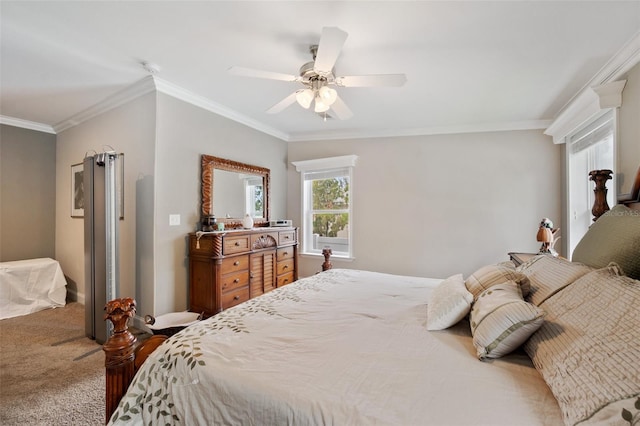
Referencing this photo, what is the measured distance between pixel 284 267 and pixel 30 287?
3.23 m

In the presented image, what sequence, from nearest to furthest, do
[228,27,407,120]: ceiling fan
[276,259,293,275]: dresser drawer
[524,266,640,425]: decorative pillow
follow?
[524,266,640,425]: decorative pillow → [228,27,407,120]: ceiling fan → [276,259,293,275]: dresser drawer

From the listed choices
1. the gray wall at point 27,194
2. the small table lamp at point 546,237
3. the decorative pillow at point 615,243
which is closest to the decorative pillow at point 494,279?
the decorative pillow at point 615,243

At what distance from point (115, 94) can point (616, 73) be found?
4765 millimetres

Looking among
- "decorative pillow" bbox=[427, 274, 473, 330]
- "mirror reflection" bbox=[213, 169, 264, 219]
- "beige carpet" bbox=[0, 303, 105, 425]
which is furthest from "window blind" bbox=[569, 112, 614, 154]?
"beige carpet" bbox=[0, 303, 105, 425]

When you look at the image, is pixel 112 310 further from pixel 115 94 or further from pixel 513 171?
pixel 513 171

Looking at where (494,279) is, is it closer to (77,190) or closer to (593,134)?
(593,134)

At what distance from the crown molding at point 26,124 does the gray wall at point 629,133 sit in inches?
265

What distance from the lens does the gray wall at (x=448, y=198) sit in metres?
3.59

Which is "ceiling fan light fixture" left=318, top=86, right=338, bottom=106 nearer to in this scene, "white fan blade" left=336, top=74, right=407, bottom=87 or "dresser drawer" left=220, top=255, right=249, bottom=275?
"white fan blade" left=336, top=74, right=407, bottom=87

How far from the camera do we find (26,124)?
12.8 ft

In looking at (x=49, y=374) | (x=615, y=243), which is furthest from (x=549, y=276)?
(x=49, y=374)

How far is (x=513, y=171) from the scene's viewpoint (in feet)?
11.9

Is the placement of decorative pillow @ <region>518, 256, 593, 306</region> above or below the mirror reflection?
below

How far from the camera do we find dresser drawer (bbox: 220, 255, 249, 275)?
300 centimetres
